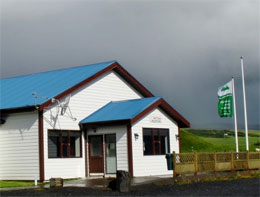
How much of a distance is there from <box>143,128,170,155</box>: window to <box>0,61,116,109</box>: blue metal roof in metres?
4.55

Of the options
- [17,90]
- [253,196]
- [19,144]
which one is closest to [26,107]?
[19,144]

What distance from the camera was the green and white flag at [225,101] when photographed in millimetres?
32766

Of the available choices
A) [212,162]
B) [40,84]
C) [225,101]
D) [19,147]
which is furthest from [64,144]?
[225,101]

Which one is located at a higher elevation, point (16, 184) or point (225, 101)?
point (225, 101)

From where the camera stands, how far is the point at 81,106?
93.7ft

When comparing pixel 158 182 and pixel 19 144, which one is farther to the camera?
pixel 19 144

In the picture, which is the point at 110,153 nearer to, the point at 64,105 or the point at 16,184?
the point at 64,105

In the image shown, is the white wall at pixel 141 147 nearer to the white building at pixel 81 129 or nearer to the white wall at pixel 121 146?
the white building at pixel 81 129

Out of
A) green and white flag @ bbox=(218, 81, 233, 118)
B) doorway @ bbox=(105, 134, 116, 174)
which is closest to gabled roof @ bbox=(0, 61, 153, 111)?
doorway @ bbox=(105, 134, 116, 174)

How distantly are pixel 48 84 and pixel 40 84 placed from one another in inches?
26.3

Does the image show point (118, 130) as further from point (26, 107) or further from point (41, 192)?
point (41, 192)

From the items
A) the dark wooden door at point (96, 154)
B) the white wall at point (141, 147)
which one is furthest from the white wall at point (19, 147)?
the white wall at point (141, 147)

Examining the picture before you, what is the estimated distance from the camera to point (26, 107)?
26.0 m

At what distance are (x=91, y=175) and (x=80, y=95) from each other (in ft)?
14.3
